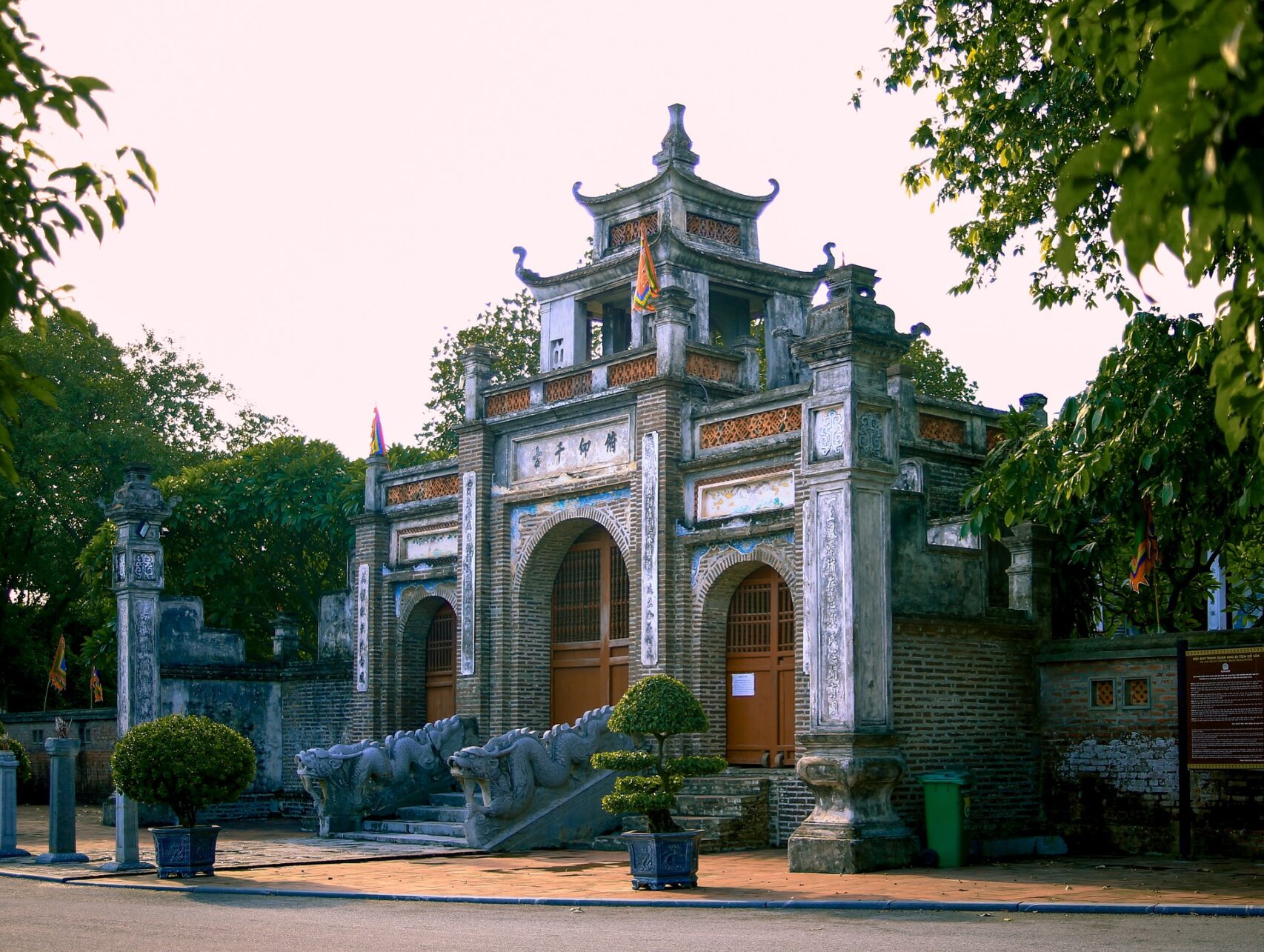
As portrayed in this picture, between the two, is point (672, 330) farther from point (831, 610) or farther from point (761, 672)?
point (831, 610)

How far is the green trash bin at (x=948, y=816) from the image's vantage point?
15344mm

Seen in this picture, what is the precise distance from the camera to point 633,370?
20406 mm

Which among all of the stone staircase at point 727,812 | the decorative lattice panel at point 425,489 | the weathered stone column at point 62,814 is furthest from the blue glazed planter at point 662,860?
the decorative lattice panel at point 425,489

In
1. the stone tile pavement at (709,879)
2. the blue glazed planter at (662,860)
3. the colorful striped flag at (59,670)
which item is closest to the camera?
the stone tile pavement at (709,879)

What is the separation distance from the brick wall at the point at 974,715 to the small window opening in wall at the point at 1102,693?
0.77m

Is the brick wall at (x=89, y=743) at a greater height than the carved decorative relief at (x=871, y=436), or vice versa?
the carved decorative relief at (x=871, y=436)

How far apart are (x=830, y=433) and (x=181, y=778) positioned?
754cm

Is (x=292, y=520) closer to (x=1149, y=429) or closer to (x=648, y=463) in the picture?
(x=648, y=463)

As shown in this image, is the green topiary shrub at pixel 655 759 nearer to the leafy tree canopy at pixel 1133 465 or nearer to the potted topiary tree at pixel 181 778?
the leafy tree canopy at pixel 1133 465

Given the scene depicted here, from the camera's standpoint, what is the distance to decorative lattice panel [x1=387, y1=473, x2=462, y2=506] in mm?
23703

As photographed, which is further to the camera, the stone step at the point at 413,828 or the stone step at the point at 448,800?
the stone step at the point at 448,800

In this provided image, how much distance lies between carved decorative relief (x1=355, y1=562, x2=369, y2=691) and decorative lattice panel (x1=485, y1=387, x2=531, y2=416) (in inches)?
159

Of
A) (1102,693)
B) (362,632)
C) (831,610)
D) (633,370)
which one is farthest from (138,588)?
(1102,693)

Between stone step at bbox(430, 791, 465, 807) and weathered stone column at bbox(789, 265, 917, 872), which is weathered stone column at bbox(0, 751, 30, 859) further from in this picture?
weathered stone column at bbox(789, 265, 917, 872)
